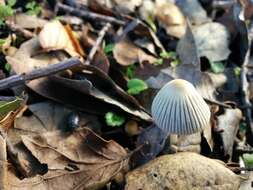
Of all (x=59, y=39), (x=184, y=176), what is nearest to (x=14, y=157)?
(x=184, y=176)

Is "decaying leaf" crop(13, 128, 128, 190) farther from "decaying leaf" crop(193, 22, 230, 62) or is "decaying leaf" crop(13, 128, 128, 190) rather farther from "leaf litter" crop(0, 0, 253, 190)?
"decaying leaf" crop(193, 22, 230, 62)

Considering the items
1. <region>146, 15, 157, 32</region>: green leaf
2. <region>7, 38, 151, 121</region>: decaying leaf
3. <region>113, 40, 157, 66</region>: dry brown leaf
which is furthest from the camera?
<region>146, 15, 157, 32</region>: green leaf

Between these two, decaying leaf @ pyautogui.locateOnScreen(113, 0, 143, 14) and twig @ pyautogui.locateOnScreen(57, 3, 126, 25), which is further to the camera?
decaying leaf @ pyautogui.locateOnScreen(113, 0, 143, 14)

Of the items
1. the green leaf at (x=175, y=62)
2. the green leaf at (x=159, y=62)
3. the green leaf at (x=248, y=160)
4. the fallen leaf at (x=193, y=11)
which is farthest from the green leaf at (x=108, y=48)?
the green leaf at (x=248, y=160)

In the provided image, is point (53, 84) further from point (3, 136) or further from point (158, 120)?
point (158, 120)

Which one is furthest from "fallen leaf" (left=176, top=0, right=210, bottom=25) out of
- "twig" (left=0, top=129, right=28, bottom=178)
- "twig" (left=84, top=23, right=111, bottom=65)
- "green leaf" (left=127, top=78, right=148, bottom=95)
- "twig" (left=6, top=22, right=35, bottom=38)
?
"twig" (left=0, top=129, right=28, bottom=178)

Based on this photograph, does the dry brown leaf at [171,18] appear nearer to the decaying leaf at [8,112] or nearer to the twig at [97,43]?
the twig at [97,43]

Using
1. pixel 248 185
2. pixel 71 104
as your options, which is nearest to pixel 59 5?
pixel 71 104
